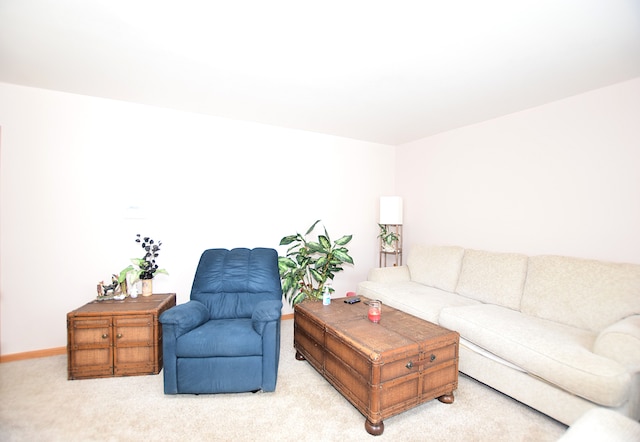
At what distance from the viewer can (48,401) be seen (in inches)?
81.4

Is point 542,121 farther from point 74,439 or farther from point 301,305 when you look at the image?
point 74,439

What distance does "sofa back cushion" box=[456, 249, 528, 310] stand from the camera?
267 cm

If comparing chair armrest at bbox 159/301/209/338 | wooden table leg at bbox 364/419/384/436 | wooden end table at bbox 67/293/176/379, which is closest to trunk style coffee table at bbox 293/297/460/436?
wooden table leg at bbox 364/419/384/436

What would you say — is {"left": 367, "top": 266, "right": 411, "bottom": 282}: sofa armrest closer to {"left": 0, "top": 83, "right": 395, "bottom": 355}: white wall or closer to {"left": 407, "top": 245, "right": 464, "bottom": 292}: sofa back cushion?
{"left": 407, "top": 245, "right": 464, "bottom": 292}: sofa back cushion

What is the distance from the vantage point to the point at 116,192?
2979 mm

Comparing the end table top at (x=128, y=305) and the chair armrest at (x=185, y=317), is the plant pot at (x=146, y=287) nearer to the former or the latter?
the end table top at (x=128, y=305)

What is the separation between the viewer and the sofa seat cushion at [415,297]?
2691 mm

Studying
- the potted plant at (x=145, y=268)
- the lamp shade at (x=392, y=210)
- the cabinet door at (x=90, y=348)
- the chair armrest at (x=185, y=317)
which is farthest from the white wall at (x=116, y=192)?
the chair armrest at (x=185, y=317)

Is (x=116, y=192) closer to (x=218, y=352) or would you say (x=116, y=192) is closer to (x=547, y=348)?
(x=218, y=352)

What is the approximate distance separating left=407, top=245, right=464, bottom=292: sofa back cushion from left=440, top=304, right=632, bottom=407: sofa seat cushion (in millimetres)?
660

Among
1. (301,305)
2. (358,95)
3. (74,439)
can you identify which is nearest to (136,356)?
(74,439)

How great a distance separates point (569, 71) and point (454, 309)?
2.04 m

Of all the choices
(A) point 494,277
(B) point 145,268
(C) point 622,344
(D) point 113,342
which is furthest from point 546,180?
(D) point 113,342

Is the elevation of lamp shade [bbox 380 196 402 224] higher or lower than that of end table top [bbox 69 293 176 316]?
higher
